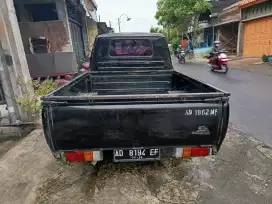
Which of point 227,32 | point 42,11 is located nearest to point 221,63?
point 42,11

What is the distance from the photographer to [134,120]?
7.83ft

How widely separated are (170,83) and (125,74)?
89 cm

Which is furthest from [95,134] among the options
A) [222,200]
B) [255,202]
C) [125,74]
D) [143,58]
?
[143,58]

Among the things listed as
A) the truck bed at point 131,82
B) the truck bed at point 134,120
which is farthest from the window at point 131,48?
the truck bed at point 134,120

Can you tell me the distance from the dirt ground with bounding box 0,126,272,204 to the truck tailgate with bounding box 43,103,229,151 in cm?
65

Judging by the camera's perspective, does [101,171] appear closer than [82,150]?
No

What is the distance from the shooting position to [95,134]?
2.41m

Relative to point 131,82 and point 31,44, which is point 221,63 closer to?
point 131,82

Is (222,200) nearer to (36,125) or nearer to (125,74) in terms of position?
(125,74)

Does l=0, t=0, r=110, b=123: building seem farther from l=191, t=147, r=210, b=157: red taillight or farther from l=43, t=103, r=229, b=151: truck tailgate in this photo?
l=191, t=147, r=210, b=157: red taillight

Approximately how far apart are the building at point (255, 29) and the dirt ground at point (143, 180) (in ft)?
43.9

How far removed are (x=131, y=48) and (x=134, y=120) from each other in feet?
8.43

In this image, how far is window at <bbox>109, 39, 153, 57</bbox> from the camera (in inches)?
178

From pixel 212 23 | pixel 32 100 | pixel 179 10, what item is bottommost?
pixel 32 100
